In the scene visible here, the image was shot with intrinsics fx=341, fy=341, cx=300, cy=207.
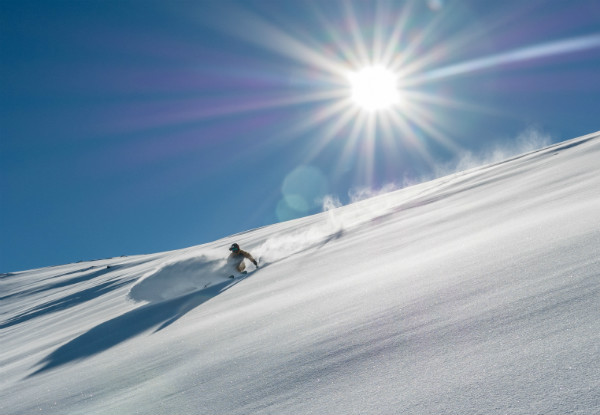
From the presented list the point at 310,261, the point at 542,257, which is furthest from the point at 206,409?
the point at 310,261

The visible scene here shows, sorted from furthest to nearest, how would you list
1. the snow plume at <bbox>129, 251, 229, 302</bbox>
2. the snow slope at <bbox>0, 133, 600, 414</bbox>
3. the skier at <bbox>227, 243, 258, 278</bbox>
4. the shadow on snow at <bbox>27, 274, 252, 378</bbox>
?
the skier at <bbox>227, 243, 258, 278</bbox> < the snow plume at <bbox>129, 251, 229, 302</bbox> < the shadow on snow at <bbox>27, 274, 252, 378</bbox> < the snow slope at <bbox>0, 133, 600, 414</bbox>

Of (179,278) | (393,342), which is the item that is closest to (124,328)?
(179,278)

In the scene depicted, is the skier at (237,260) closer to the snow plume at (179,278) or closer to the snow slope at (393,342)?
the snow plume at (179,278)

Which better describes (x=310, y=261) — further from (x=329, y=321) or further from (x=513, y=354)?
(x=513, y=354)

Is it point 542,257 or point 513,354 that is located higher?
point 542,257

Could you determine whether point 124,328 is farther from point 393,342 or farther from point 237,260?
point 393,342

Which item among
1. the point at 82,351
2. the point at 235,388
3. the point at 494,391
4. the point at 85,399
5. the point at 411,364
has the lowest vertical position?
the point at 494,391

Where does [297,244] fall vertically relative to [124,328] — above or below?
above

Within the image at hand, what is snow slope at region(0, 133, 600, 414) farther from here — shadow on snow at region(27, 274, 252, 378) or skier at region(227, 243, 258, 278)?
skier at region(227, 243, 258, 278)

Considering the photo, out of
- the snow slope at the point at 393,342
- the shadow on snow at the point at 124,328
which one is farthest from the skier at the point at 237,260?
the snow slope at the point at 393,342

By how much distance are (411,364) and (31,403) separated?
10.4 ft

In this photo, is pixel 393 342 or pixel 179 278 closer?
pixel 393 342

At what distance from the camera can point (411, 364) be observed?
5.18 feet

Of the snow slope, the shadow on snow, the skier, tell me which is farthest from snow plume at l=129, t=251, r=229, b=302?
the snow slope
